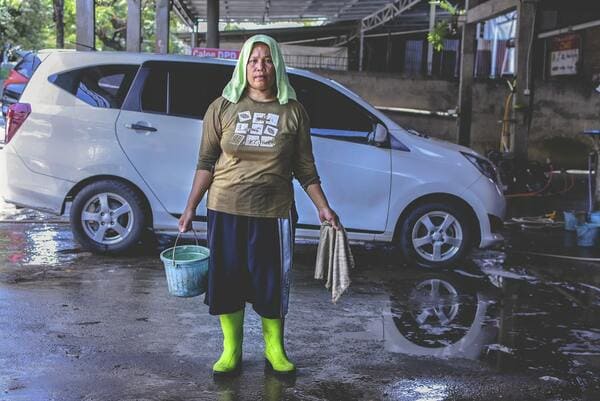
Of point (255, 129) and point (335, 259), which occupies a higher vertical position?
point (255, 129)

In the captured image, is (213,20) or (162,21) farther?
(213,20)

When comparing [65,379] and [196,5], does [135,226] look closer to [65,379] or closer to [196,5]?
[65,379]

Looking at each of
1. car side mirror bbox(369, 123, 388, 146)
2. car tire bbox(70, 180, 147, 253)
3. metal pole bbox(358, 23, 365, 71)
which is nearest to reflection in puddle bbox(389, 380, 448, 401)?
car side mirror bbox(369, 123, 388, 146)

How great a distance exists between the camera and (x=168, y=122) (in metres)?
6.92

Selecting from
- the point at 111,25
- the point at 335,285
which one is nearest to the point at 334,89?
the point at 335,285

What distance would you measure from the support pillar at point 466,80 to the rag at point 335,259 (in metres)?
10.8

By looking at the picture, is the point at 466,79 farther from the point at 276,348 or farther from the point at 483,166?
the point at 276,348

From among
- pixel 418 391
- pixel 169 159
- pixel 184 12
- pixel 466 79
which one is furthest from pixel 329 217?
pixel 184 12

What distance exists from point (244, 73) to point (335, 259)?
116 cm

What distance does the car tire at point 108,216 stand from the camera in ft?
22.9

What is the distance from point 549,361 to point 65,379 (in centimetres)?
295

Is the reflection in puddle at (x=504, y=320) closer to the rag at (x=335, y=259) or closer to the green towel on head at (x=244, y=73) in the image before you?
the rag at (x=335, y=259)

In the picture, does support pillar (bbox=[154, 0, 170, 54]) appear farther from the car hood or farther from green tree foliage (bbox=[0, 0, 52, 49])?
green tree foliage (bbox=[0, 0, 52, 49])

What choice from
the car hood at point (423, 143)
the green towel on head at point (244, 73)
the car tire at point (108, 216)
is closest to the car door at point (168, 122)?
the car tire at point (108, 216)
